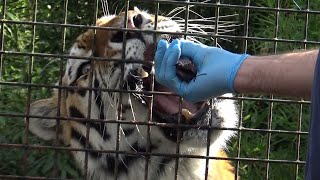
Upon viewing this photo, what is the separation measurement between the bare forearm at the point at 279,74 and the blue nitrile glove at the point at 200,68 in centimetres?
5

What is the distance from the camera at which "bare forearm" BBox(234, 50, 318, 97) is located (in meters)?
1.83

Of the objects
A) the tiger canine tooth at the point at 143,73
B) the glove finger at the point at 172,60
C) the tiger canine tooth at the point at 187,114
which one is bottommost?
the tiger canine tooth at the point at 187,114

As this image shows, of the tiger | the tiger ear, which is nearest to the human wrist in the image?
the tiger

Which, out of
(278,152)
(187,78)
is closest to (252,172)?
(278,152)

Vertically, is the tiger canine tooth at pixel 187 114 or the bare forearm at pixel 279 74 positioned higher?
the bare forearm at pixel 279 74

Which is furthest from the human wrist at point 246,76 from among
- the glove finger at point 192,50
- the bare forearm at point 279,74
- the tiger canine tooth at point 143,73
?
the tiger canine tooth at point 143,73

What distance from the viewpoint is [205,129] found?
286 cm

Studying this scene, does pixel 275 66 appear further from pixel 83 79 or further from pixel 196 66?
pixel 83 79

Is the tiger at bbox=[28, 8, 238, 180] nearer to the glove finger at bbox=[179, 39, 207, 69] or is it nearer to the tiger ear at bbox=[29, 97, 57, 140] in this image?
the tiger ear at bbox=[29, 97, 57, 140]

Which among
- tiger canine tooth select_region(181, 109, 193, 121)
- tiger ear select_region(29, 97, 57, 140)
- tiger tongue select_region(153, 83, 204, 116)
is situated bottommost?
tiger ear select_region(29, 97, 57, 140)

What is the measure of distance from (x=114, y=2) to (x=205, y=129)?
2160 mm

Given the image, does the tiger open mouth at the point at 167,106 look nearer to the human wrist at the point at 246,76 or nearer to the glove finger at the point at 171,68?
the glove finger at the point at 171,68

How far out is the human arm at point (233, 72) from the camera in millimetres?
1857

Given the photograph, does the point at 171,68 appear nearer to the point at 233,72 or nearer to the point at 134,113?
the point at 233,72
